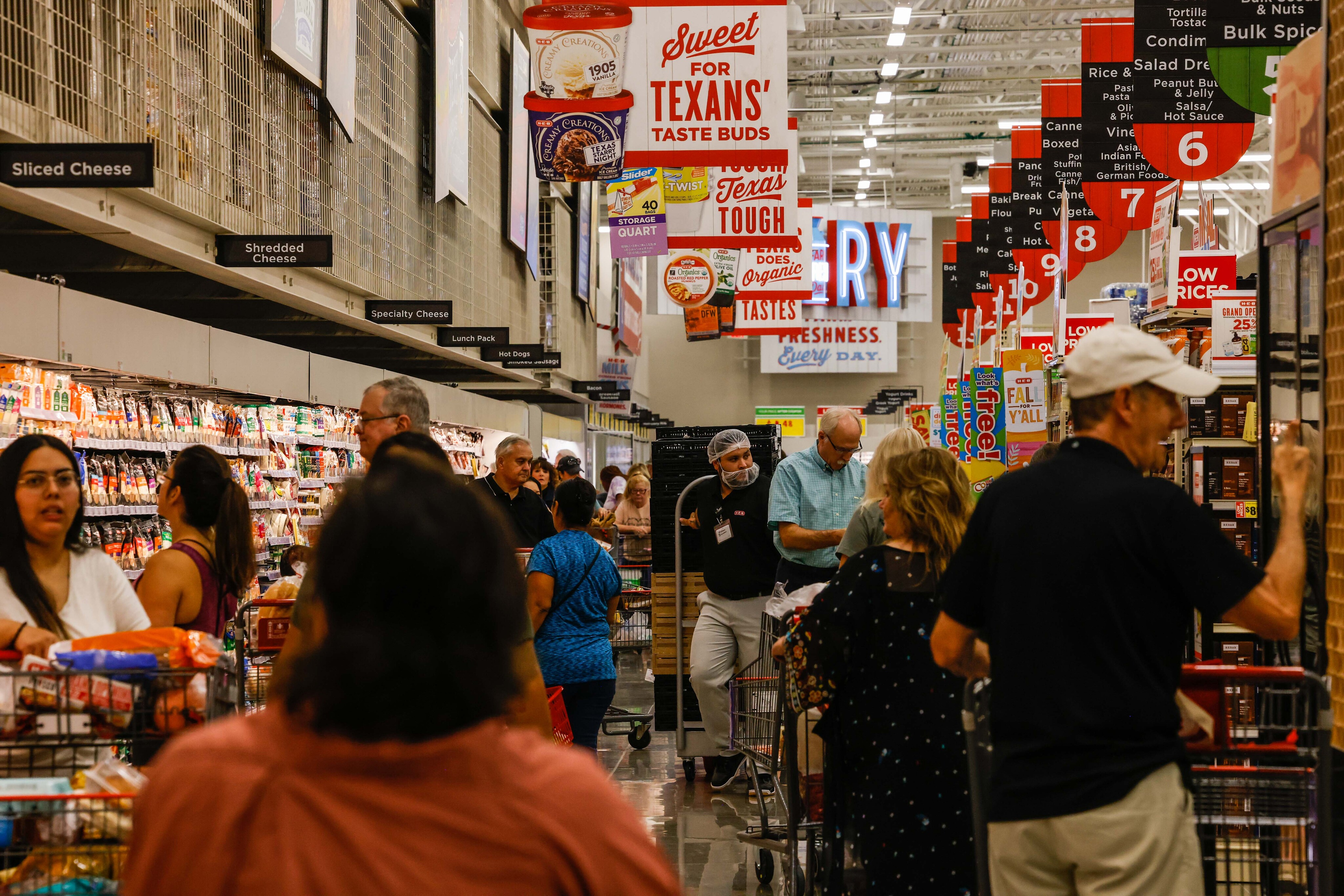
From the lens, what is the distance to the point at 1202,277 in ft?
27.6

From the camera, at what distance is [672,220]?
12.7m

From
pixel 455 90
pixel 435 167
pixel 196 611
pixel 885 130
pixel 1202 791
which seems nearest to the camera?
pixel 1202 791

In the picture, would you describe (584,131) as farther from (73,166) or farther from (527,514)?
(73,166)

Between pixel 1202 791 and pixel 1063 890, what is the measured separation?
0.46 metres

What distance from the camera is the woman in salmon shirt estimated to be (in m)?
1.13

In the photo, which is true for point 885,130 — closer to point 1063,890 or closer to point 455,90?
point 455,90

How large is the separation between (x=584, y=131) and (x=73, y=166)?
4.39m

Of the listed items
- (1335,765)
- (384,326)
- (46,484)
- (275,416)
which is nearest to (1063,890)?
(1335,765)

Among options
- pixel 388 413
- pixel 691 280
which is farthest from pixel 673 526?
pixel 691 280

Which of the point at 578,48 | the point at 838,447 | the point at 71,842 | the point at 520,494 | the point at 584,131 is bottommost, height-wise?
the point at 71,842

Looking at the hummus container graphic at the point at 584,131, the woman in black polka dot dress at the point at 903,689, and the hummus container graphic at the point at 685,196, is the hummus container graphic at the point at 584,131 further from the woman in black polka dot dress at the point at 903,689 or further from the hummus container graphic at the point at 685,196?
the woman in black polka dot dress at the point at 903,689

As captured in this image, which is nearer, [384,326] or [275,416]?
[275,416]

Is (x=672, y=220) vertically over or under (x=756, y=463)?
over

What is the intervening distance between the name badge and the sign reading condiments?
3.96m
